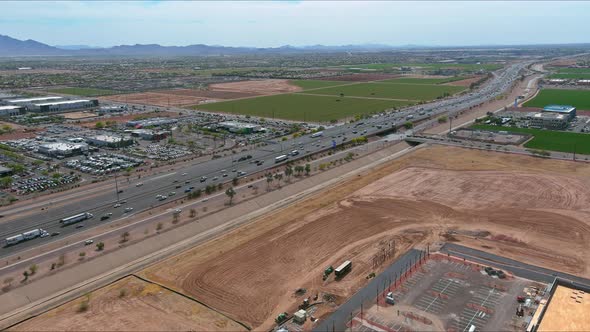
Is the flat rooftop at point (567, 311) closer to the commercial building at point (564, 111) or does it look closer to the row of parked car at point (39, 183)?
the row of parked car at point (39, 183)

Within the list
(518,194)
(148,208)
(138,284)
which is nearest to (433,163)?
(518,194)

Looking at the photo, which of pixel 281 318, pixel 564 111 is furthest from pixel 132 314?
pixel 564 111

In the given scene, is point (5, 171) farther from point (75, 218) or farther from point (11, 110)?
point (11, 110)

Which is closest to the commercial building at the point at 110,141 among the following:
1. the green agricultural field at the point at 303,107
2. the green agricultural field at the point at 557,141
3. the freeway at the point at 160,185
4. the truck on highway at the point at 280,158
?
the freeway at the point at 160,185

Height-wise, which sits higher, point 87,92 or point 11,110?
point 87,92

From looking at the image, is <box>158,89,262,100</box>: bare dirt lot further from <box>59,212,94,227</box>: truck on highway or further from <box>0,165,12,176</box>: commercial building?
<box>59,212,94,227</box>: truck on highway
